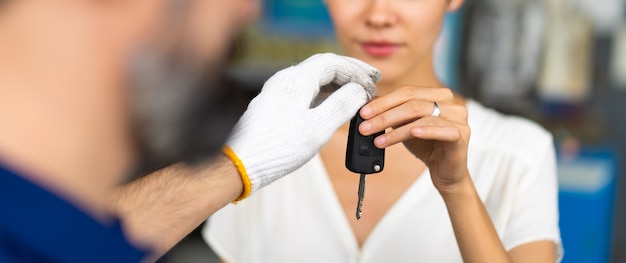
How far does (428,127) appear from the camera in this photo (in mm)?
987

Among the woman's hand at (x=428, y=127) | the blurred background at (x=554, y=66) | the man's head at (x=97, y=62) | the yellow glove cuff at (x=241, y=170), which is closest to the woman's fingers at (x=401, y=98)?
the woman's hand at (x=428, y=127)

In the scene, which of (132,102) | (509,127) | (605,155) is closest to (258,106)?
(132,102)

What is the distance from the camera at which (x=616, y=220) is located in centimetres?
286

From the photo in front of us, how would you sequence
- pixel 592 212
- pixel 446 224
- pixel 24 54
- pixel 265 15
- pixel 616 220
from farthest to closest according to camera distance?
pixel 265 15
pixel 616 220
pixel 592 212
pixel 446 224
pixel 24 54

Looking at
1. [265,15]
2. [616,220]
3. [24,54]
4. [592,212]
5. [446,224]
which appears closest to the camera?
[24,54]

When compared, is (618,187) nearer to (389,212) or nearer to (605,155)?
(605,155)

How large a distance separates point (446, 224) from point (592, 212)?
57 centimetres

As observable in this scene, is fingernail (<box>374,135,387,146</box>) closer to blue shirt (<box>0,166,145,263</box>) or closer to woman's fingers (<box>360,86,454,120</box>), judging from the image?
woman's fingers (<box>360,86,454,120</box>)

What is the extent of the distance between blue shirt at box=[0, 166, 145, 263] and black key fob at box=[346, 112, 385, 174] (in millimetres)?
460

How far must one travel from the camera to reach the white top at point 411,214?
4.11ft

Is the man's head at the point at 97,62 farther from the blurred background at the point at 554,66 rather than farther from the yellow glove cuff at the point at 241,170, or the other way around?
the blurred background at the point at 554,66

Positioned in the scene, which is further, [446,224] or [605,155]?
[605,155]

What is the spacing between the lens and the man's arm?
787mm

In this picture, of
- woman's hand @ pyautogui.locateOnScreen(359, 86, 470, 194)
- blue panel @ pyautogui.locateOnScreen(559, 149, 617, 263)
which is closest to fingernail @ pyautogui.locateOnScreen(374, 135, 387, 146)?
woman's hand @ pyautogui.locateOnScreen(359, 86, 470, 194)
